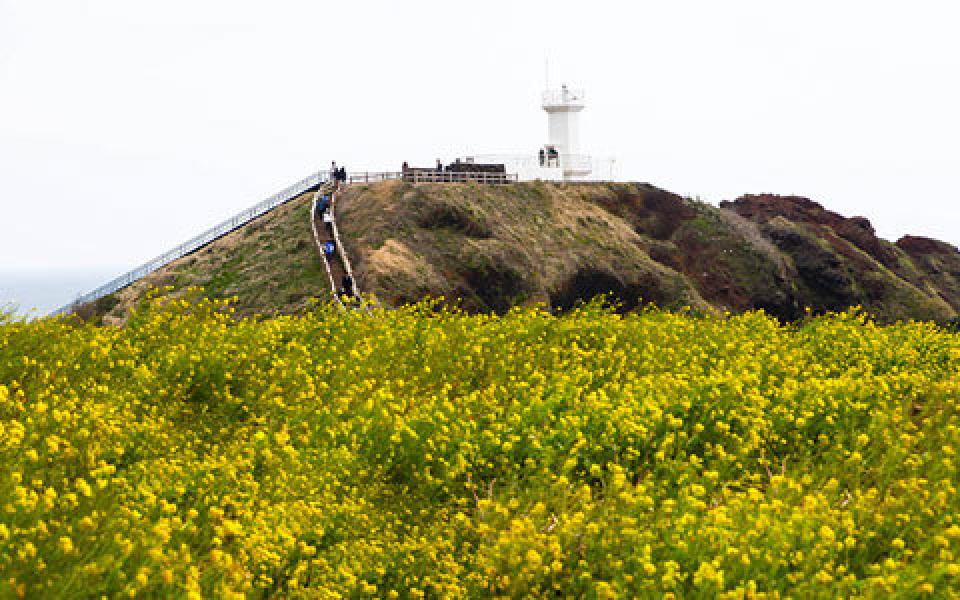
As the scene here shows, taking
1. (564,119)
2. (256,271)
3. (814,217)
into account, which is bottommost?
(256,271)

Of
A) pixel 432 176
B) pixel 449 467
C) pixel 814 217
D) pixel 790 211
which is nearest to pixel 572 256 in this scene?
pixel 432 176

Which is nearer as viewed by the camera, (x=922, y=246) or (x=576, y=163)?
(x=576, y=163)

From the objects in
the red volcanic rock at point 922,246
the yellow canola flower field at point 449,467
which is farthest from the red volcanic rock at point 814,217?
the yellow canola flower field at point 449,467

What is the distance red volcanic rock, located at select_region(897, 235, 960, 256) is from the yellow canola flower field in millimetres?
64462

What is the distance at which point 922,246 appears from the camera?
74188mm

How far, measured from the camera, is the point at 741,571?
6719 mm

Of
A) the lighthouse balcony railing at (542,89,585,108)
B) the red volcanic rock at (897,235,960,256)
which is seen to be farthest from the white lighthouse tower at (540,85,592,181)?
the red volcanic rock at (897,235,960,256)

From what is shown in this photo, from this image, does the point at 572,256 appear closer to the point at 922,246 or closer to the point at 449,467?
the point at 449,467

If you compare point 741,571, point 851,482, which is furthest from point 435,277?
point 741,571

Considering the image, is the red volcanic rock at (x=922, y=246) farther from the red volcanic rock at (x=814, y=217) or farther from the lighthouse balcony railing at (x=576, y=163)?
the lighthouse balcony railing at (x=576, y=163)

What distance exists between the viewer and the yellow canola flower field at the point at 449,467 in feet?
21.5

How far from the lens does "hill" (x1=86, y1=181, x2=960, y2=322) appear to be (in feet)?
120

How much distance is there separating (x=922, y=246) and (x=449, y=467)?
76.0 metres

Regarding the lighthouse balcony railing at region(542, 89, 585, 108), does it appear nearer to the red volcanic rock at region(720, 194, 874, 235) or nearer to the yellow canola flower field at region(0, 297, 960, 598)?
the red volcanic rock at region(720, 194, 874, 235)
